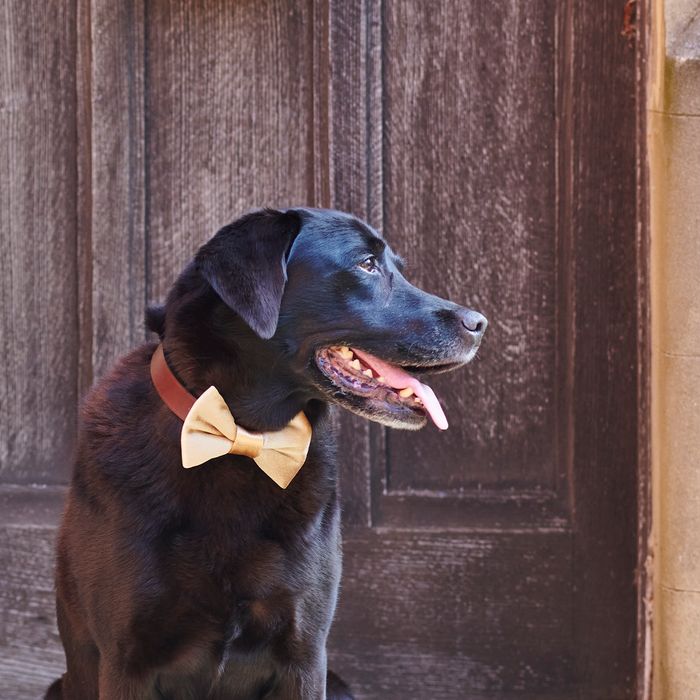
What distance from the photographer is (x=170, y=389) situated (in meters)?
2.17

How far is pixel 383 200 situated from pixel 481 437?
2.27ft

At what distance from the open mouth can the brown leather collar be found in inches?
10.3

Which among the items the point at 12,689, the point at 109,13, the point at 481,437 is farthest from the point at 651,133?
the point at 12,689

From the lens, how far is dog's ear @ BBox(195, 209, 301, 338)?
2066 mm

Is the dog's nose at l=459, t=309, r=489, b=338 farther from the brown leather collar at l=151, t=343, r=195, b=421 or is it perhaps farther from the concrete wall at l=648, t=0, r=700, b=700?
the concrete wall at l=648, t=0, r=700, b=700

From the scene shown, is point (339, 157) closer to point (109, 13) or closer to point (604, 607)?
point (109, 13)

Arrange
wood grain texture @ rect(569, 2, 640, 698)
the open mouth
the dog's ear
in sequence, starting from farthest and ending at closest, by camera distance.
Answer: wood grain texture @ rect(569, 2, 640, 698), the open mouth, the dog's ear

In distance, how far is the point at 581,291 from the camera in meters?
3.00

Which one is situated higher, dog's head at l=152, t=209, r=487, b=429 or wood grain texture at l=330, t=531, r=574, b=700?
dog's head at l=152, t=209, r=487, b=429

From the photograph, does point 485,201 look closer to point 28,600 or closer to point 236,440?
point 236,440

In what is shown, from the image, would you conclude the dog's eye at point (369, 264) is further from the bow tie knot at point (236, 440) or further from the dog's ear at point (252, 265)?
the bow tie knot at point (236, 440)

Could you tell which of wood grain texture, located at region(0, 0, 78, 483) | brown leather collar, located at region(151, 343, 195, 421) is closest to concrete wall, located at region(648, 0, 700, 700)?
brown leather collar, located at region(151, 343, 195, 421)

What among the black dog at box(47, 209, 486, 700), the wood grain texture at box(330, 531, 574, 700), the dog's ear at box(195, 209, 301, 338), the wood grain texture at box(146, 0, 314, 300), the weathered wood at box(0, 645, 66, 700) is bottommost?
the weathered wood at box(0, 645, 66, 700)

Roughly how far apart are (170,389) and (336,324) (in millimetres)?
341
